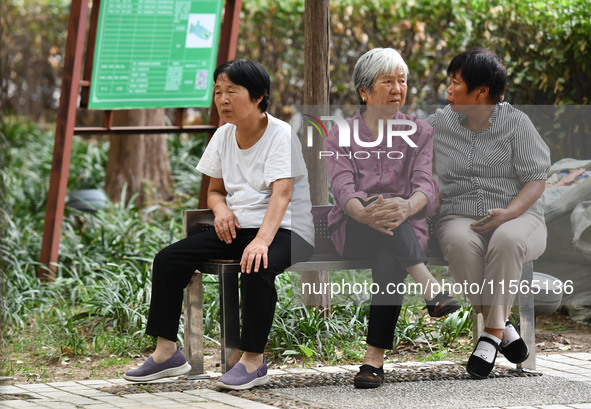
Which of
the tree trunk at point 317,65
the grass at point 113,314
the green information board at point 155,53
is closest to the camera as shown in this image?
the grass at point 113,314

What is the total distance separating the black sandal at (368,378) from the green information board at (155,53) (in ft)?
10.0

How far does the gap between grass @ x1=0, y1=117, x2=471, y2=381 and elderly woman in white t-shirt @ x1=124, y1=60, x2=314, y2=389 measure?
0.64 meters

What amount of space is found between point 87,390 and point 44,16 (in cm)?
1071

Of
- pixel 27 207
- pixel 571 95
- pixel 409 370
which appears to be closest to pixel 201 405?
pixel 409 370

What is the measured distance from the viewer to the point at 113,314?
5047 mm

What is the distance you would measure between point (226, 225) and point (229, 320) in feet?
1.39

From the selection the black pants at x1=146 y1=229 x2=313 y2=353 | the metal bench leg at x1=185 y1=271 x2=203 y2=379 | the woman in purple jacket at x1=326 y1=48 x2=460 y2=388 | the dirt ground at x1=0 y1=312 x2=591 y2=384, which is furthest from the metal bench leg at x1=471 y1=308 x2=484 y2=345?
the metal bench leg at x1=185 y1=271 x2=203 y2=379

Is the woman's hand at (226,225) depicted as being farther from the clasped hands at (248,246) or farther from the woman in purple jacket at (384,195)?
the woman in purple jacket at (384,195)

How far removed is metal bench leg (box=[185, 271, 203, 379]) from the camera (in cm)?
409

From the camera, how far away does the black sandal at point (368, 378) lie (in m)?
3.80

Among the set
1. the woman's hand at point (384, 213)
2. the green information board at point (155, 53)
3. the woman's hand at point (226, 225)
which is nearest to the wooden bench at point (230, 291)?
the woman's hand at point (226, 225)

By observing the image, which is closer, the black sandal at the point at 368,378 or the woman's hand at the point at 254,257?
the woman's hand at the point at 254,257

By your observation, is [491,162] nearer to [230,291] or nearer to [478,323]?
[478,323]

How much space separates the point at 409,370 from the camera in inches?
165
